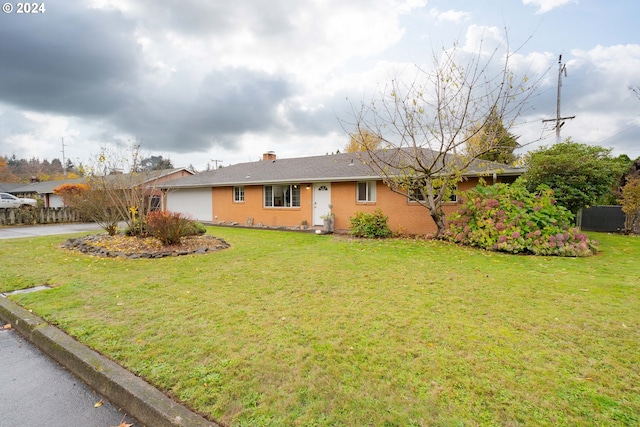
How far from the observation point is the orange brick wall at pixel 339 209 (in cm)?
1230

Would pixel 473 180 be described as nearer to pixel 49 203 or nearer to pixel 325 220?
pixel 325 220

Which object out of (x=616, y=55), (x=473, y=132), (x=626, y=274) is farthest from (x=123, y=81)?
(x=616, y=55)

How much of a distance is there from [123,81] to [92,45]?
3130mm

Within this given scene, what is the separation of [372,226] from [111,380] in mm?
9784

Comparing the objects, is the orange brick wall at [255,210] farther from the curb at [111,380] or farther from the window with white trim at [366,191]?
the curb at [111,380]

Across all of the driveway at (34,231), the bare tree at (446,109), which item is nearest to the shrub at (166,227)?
the bare tree at (446,109)

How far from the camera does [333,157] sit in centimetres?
1698

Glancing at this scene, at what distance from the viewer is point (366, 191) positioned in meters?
13.3

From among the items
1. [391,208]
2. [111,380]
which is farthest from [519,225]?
[111,380]

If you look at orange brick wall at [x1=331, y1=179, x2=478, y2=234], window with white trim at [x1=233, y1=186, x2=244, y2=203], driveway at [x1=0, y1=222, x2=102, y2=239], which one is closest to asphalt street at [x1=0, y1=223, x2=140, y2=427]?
orange brick wall at [x1=331, y1=179, x2=478, y2=234]

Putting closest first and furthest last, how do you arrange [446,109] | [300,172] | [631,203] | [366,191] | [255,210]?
[446,109]
[631,203]
[366,191]
[300,172]
[255,210]

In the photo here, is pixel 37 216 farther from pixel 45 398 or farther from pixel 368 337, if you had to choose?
pixel 368 337

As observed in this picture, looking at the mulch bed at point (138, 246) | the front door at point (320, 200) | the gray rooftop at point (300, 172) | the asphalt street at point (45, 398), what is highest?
the gray rooftop at point (300, 172)

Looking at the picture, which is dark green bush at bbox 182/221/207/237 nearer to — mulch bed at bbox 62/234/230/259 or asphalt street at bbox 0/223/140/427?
mulch bed at bbox 62/234/230/259
